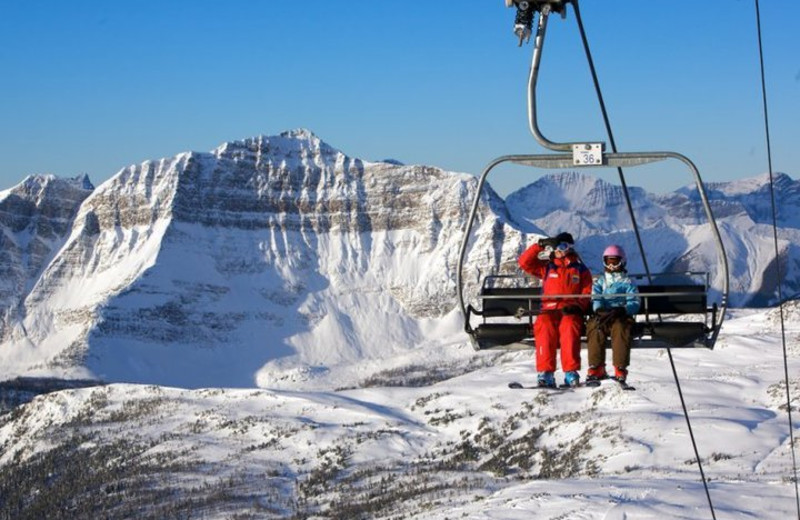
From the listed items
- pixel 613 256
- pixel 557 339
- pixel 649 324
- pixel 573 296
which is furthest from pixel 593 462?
pixel 573 296

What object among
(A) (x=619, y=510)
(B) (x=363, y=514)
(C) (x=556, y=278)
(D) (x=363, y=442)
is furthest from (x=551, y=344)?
(D) (x=363, y=442)

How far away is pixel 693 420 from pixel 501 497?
4305 cm

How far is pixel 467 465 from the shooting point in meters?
172

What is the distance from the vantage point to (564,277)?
2627cm

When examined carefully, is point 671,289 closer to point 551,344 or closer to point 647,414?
point 551,344

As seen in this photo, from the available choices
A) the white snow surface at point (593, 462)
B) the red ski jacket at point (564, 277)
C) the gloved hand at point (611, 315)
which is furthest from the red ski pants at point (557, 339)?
the white snow surface at point (593, 462)

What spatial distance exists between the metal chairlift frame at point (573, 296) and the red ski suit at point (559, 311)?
463mm

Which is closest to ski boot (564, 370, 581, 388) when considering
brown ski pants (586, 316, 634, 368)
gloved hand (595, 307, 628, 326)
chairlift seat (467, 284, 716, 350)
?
brown ski pants (586, 316, 634, 368)

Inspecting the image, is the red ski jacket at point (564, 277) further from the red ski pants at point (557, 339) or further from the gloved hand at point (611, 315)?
the gloved hand at point (611, 315)

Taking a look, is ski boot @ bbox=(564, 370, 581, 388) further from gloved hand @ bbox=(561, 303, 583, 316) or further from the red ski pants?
gloved hand @ bbox=(561, 303, 583, 316)

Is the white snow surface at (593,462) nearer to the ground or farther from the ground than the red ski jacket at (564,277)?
nearer to the ground

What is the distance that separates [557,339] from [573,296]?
3689mm

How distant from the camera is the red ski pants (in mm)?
26188

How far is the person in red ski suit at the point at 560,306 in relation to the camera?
1031 inches
